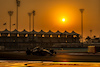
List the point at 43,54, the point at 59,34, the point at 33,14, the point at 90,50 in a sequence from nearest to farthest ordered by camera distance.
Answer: the point at 43,54 → the point at 90,50 → the point at 59,34 → the point at 33,14

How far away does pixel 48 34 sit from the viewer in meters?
122

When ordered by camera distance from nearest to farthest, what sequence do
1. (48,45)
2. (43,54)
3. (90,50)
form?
(43,54), (90,50), (48,45)

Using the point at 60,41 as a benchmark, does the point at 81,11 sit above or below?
above

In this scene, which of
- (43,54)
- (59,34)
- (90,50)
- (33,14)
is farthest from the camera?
(33,14)

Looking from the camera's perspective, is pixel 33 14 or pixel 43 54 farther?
pixel 33 14

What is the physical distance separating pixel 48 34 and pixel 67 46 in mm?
10560

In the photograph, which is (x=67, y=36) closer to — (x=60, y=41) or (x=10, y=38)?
(x=60, y=41)

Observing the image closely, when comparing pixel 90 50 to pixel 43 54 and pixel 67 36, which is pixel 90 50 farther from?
pixel 67 36

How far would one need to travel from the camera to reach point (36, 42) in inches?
4596

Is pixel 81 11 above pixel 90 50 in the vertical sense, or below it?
above

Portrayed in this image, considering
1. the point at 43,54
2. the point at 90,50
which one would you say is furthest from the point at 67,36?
the point at 43,54

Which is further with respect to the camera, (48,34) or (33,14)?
(33,14)

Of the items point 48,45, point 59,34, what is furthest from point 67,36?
point 48,45

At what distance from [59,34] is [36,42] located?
12221 mm
